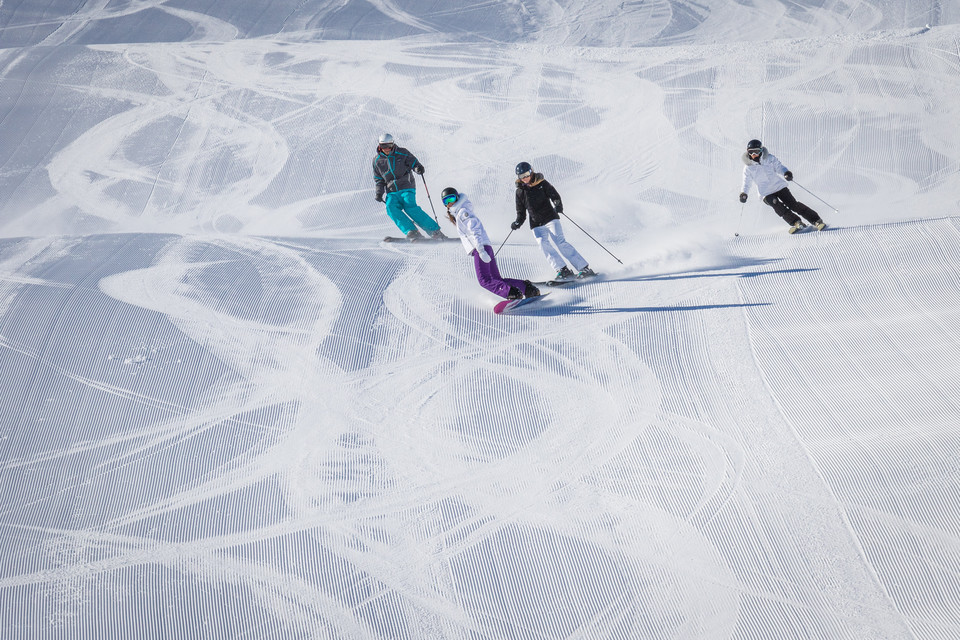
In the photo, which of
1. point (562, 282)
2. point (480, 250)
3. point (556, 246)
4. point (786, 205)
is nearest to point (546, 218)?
point (556, 246)

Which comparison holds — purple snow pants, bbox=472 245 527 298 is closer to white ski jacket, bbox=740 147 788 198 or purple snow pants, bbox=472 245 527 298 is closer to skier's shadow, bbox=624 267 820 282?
skier's shadow, bbox=624 267 820 282

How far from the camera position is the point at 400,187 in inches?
332

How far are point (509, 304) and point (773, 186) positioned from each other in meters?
3.41

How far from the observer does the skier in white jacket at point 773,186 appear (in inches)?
298

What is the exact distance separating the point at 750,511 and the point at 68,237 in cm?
864

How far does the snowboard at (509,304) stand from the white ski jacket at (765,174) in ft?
9.06

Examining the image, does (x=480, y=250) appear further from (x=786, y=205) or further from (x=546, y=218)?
(x=786, y=205)

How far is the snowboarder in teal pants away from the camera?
27.2 ft

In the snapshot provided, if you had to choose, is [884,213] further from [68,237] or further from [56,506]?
[68,237]

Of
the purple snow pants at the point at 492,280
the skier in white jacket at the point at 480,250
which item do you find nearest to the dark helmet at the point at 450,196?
the skier in white jacket at the point at 480,250

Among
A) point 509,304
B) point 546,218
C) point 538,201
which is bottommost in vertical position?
point 509,304

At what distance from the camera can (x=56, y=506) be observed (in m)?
5.00

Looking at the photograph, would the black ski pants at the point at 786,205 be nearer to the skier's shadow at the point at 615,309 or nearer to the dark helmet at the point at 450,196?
the skier's shadow at the point at 615,309

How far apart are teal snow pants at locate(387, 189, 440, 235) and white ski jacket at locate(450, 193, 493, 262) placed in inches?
69.0
